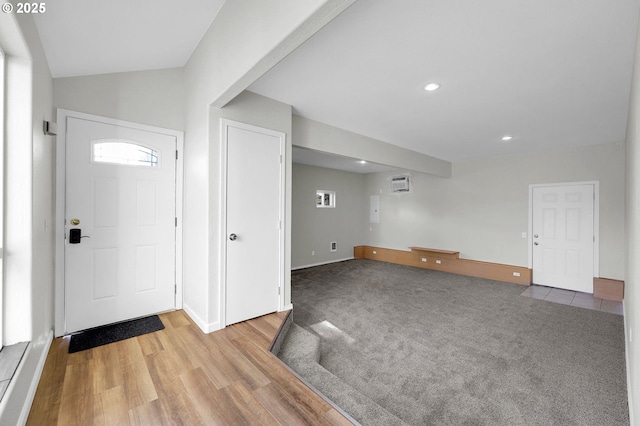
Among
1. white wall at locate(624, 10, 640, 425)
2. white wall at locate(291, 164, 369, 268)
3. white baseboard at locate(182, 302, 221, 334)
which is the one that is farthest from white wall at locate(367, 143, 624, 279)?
white baseboard at locate(182, 302, 221, 334)

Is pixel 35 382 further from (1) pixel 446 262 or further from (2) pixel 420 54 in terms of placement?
(1) pixel 446 262

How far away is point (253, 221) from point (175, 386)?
152 cm

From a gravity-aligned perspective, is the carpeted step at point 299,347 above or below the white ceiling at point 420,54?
below

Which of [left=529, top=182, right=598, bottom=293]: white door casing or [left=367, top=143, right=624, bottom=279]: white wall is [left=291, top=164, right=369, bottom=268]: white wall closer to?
[left=367, top=143, right=624, bottom=279]: white wall

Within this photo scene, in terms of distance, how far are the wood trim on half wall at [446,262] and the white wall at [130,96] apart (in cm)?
580

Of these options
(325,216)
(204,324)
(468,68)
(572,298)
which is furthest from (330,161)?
(572,298)

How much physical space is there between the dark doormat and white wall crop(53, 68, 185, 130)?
A: 208 centimetres

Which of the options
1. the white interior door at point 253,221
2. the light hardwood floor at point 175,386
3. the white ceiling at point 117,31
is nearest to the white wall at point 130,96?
the white ceiling at point 117,31

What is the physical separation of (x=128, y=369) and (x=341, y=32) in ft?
9.55

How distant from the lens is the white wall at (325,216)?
6508mm

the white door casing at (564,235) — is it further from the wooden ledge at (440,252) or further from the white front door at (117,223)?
the white front door at (117,223)

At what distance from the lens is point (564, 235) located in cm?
499

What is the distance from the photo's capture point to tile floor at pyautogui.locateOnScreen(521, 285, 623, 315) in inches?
159

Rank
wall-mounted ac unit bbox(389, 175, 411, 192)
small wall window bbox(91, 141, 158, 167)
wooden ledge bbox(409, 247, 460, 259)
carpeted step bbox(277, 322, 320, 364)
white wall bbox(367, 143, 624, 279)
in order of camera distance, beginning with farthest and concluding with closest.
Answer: wall-mounted ac unit bbox(389, 175, 411, 192) < wooden ledge bbox(409, 247, 460, 259) < white wall bbox(367, 143, 624, 279) < small wall window bbox(91, 141, 158, 167) < carpeted step bbox(277, 322, 320, 364)
